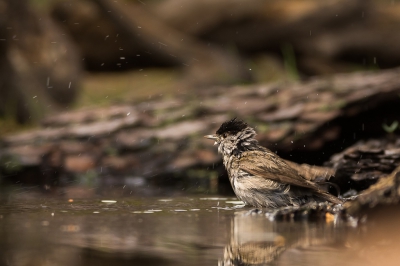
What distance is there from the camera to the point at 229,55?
1122 centimetres

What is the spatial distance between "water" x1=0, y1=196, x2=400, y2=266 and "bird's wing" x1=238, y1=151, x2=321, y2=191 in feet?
1.17

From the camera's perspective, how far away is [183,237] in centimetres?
365

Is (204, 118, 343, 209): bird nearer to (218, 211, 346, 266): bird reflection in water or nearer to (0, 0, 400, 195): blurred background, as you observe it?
(218, 211, 346, 266): bird reflection in water

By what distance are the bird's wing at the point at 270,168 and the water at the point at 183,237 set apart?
356 mm

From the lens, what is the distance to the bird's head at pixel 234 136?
5.95 metres

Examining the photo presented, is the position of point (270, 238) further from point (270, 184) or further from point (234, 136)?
point (234, 136)

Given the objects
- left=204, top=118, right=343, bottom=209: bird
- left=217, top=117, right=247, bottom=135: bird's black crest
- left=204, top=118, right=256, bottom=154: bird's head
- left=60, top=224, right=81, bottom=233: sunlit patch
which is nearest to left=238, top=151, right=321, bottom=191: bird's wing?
left=204, top=118, right=343, bottom=209: bird

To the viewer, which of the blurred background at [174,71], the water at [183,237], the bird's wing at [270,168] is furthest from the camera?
the blurred background at [174,71]

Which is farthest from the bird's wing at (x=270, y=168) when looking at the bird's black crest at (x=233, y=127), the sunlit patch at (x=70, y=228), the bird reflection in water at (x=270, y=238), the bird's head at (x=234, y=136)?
the sunlit patch at (x=70, y=228)

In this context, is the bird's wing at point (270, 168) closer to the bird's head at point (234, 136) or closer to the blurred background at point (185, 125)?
the bird's head at point (234, 136)

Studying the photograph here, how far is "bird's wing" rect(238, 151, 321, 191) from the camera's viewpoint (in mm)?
5113

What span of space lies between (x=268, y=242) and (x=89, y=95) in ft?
32.5

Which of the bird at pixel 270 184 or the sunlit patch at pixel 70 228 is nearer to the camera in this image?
the sunlit patch at pixel 70 228

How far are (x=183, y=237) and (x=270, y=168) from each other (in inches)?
72.5
